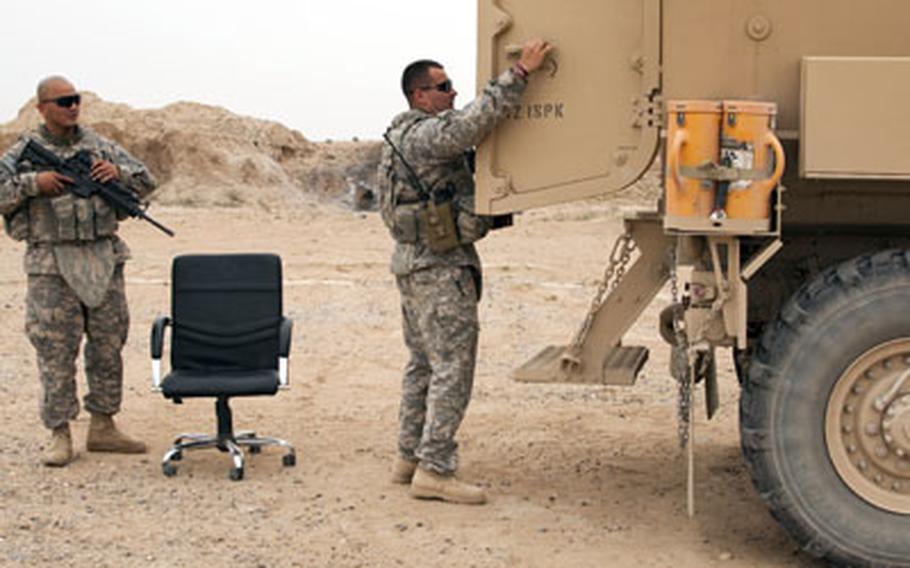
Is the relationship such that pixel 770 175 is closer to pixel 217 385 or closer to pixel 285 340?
pixel 285 340

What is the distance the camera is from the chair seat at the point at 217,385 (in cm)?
646

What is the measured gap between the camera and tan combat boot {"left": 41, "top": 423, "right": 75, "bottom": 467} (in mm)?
6691

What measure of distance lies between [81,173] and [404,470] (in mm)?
2232

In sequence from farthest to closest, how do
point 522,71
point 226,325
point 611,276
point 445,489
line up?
point 226,325 → point 445,489 → point 611,276 → point 522,71

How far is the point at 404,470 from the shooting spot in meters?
6.34

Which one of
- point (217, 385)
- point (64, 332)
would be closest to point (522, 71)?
point (217, 385)

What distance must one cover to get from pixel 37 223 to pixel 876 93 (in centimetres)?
418

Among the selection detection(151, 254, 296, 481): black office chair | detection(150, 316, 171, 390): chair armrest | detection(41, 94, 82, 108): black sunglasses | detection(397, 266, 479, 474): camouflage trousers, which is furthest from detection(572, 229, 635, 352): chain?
detection(41, 94, 82, 108): black sunglasses

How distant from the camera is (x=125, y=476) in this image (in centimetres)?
654

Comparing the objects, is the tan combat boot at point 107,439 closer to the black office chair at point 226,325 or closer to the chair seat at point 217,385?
the black office chair at point 226,325

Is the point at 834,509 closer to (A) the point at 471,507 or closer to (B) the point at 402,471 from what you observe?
(A) the point at 471,507

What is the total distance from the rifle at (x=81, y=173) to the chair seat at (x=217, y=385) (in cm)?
91

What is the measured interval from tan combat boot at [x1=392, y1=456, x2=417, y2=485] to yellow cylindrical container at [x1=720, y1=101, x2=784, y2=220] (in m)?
2.31

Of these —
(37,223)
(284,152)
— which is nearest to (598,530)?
(37,223)
